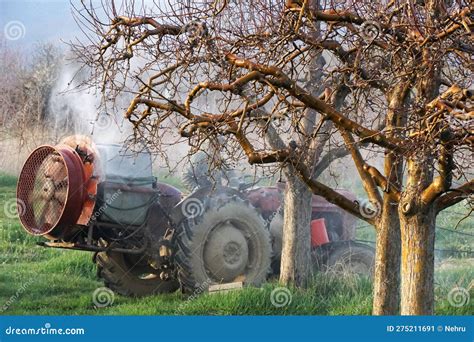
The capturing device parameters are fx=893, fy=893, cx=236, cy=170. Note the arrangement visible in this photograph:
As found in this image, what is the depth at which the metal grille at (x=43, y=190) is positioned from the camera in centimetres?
1016

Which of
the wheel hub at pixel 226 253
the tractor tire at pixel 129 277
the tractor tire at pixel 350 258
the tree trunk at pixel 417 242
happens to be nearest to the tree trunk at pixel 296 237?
the tractor tire at pixel 350 258

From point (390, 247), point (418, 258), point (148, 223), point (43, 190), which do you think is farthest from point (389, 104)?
point (43, 190)

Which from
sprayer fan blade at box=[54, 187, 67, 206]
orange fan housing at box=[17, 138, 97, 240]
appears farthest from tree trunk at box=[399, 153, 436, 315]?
sprayer fan blade at box=[54, 187, 67, 206]

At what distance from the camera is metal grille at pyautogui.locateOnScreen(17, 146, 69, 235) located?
10.2m

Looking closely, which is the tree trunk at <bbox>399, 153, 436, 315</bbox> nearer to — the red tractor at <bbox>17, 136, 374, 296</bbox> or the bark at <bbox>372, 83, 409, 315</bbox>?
the bark at <bbox>372, 83, 409, 315</bbox>

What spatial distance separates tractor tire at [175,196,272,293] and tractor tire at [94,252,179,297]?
0.63 meters

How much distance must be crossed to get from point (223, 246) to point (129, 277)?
4.46 ft

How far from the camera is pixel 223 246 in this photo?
11.6 m

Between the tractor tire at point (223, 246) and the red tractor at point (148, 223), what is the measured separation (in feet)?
0.04

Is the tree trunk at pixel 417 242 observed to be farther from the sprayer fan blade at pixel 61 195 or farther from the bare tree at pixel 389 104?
the sprayer fan blade at pixel 61 195

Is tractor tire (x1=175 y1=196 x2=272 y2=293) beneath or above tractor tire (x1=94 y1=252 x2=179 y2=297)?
above

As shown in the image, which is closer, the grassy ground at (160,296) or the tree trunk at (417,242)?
the tree trunk at (417,242)

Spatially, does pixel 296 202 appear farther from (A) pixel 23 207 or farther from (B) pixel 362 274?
(A) pixel 23 207

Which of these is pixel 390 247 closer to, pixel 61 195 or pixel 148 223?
pixel 148 223
